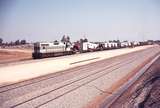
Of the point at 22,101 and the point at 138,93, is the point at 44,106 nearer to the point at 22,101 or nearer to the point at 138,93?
the point at 22,101

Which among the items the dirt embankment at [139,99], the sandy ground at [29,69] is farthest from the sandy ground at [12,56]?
the dirt embankment at [139,99]

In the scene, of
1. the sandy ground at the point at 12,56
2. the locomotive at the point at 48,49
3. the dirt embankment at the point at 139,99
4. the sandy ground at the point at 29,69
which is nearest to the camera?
the dirt embankment at the point at 139,99

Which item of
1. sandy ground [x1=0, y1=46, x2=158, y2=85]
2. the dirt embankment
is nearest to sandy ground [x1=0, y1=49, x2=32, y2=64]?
sandy ground [x1=0, y1=46, x2=158, y2=85]

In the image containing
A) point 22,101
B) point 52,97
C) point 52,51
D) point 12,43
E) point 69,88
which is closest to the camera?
point 22,101

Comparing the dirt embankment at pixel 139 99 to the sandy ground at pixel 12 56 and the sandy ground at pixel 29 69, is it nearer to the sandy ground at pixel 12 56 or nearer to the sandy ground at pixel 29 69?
the sandy ground at pixel 29 69

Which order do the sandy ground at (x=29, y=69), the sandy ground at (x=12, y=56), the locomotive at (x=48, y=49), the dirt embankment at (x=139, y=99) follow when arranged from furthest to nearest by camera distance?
the locomotive at (x=48, y=49) → the sandy ground at (x=12, y=56) → the sandy ground at (x=29, y=69) → the dirt embankment at (x=139, y=99)

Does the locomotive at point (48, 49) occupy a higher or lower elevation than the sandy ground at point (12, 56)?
higher

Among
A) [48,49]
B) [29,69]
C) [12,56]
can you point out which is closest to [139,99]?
[29,69]

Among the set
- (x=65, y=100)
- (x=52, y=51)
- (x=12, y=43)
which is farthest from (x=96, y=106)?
(x=12, y=43)

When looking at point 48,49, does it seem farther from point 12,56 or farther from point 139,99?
point 139,99

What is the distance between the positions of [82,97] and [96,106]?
182cm

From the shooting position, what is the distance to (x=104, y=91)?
44.0 feet

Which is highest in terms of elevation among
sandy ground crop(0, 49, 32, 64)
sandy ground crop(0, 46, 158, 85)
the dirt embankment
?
the dirt embankment

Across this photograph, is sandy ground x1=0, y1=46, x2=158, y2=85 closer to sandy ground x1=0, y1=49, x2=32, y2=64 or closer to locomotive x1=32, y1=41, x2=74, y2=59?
sandy ground x1=0, y1=49, x2=32, y2=64
